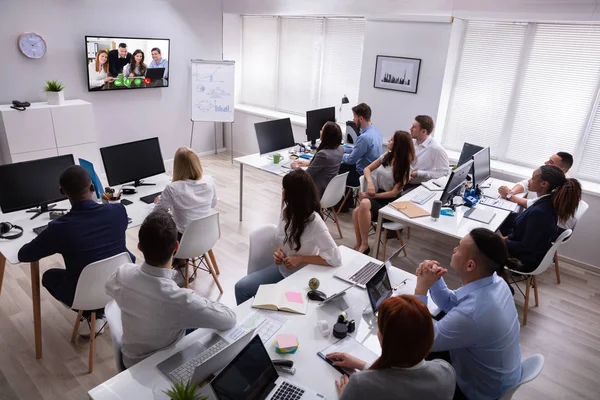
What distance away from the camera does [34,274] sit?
2.89 meters

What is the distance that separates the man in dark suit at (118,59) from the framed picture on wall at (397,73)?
3.85 m

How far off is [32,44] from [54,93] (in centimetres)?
69

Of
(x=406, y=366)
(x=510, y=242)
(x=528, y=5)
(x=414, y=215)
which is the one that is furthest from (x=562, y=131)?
(x=406, y=366)

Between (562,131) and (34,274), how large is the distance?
5738mm

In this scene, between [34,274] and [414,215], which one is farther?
[414,215]

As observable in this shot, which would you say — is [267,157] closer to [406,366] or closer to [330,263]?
[330,263]

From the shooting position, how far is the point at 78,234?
2594 mm

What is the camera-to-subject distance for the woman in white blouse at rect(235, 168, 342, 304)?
8.75 ft

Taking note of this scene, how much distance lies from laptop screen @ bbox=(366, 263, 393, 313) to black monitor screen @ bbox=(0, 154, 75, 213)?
9.07ft

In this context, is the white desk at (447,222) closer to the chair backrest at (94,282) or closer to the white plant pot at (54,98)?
the chair backrest at (94,282)

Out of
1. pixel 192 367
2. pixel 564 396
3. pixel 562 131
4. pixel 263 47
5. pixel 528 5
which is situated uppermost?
pixel 528 5

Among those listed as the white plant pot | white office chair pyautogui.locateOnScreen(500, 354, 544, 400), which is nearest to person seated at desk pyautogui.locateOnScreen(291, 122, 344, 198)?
white office chair pyautogui.locateOnScreen(500, 354, 544, 400)

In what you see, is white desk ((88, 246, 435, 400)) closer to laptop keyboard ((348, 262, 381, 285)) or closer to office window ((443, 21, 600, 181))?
laptop keyboard ((348, 262, 381, 285))

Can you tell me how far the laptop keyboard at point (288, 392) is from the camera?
1.76 metres
